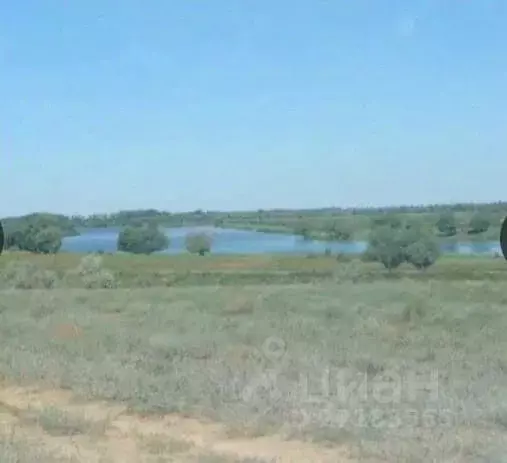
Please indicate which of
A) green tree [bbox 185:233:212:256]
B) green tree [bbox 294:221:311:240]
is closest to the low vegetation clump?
green tree [bbox 294:221:311:240]

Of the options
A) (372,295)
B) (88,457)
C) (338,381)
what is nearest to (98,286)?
(372,295)

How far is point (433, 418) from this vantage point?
213 inches

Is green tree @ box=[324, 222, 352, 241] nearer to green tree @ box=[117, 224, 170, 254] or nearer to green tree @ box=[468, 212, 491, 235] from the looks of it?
green tree @ box=[468, 212, 491, 235]

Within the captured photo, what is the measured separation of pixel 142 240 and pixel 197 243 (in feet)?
1.63

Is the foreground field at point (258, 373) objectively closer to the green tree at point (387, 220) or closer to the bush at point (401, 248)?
the bush at point (401, 248)

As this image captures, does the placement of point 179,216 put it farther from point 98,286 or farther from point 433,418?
point 433,418

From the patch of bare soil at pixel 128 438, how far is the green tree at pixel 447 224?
2957 mm

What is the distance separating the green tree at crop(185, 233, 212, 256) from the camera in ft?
26.5

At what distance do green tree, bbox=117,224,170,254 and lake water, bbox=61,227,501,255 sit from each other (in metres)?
0.08

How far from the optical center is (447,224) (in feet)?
25.0

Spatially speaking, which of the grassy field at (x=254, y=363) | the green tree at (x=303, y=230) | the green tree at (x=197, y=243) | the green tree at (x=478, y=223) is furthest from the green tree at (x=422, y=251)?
the green tree at (x=197, y=243)

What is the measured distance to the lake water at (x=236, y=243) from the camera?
779cm

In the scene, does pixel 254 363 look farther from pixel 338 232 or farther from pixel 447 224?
pixel 447 224

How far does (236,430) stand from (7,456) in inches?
53.8
